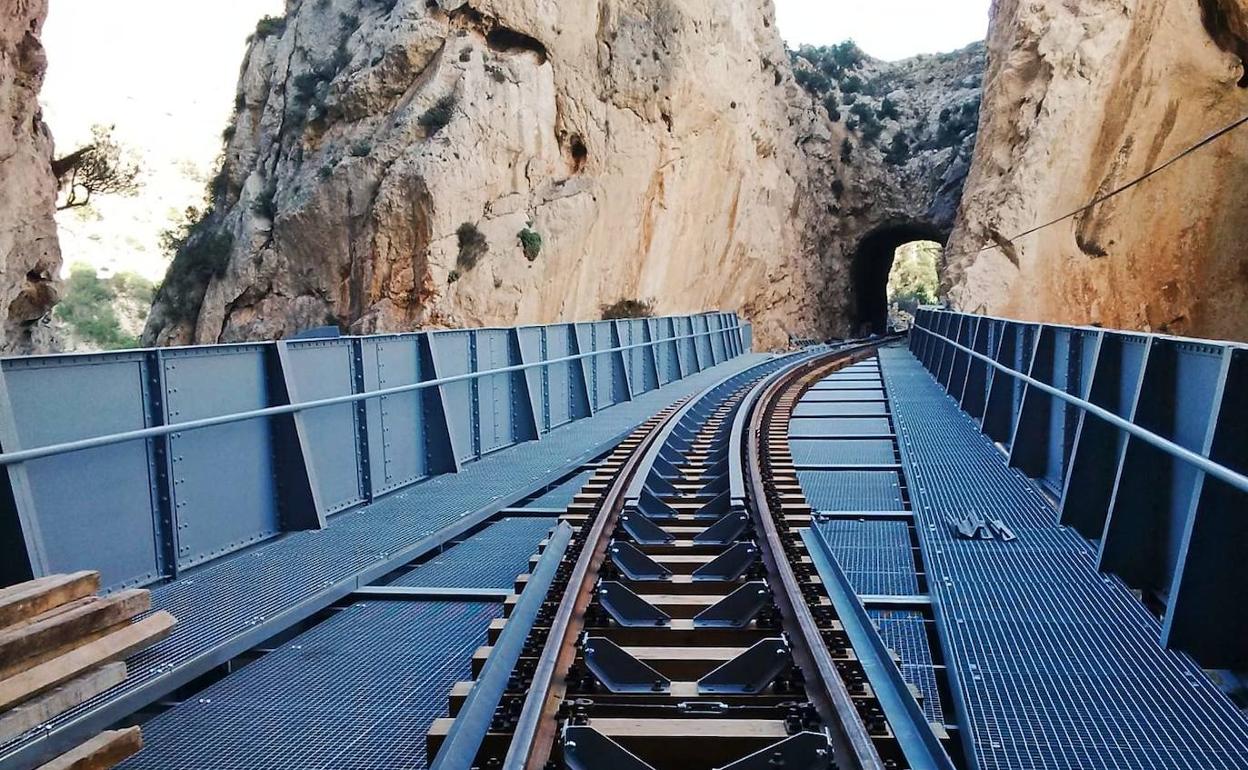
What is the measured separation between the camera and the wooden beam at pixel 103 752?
3426mm

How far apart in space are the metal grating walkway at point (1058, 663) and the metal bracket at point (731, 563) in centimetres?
118

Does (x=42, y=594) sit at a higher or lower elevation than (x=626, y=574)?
higher

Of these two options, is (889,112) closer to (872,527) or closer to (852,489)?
(852,489)

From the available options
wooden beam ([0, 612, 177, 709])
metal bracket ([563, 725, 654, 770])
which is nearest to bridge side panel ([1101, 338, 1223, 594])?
metal bracket ([563, 725, 654, 770])

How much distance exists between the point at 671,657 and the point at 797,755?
123cm

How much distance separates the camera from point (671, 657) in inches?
172

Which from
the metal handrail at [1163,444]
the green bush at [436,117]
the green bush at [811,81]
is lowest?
the metal handrail at [1163,444]

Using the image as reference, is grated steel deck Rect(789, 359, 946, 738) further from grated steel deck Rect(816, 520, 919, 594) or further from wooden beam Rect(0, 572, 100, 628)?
wooden beam Rect(0, 572, 100, 628)

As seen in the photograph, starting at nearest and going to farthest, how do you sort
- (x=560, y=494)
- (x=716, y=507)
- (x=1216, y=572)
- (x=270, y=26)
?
(x=1216, y=572), (x=716, y=507), (x=560, y=494), (x=270, y=26)

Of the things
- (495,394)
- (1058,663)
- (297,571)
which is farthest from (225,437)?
(1058,663)

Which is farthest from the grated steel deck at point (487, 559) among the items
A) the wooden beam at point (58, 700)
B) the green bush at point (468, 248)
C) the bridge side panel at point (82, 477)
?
the green bush at point (468, 248)

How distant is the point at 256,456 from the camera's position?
7.12 meters

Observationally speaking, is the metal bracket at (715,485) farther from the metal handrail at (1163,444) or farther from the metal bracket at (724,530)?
the metal handrail at (1163,444)

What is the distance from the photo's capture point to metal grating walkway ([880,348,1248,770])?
3.54m
